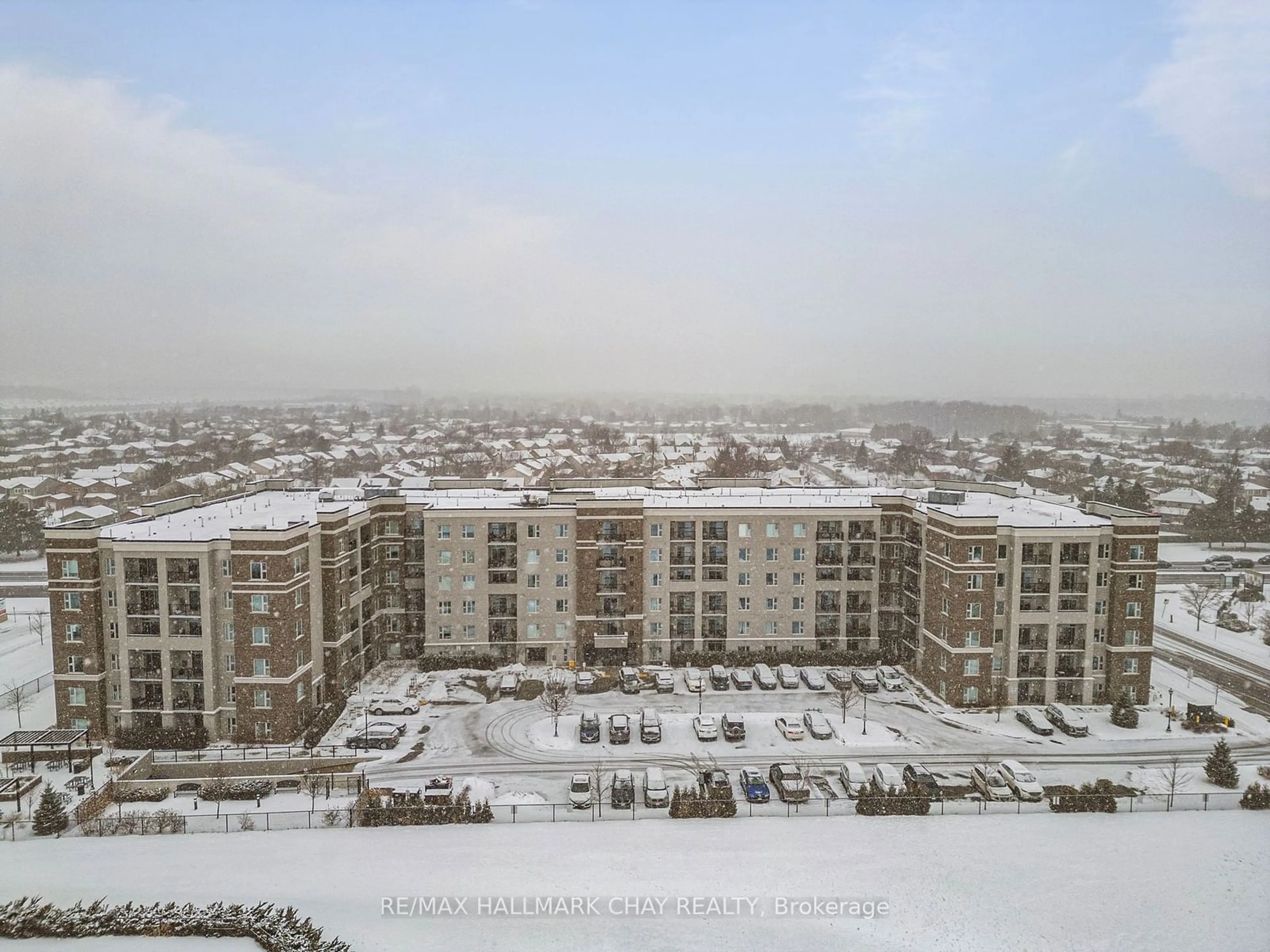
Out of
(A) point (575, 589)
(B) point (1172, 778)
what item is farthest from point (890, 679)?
(A) point (575, 589)

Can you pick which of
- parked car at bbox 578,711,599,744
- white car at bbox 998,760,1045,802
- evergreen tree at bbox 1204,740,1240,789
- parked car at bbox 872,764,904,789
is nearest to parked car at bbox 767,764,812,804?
parked car at bbox 872,764,904,789

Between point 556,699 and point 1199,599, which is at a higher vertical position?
point 1199,599

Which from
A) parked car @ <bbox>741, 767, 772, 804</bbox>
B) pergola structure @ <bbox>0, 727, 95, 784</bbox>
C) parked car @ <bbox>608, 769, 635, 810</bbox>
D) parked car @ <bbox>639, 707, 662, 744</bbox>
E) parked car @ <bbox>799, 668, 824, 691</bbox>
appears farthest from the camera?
parked car @ <bbox>799, 668, 824, 691</bbox>

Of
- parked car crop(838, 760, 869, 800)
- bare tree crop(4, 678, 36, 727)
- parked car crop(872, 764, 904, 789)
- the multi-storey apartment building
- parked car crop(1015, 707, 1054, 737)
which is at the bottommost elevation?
bare tree crop(4, 678, 36, 727)

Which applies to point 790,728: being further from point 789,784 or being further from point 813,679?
point 813,679

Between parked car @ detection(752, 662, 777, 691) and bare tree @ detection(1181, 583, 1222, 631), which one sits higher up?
bare tree @ detection(1181, 583, 1222, 631)

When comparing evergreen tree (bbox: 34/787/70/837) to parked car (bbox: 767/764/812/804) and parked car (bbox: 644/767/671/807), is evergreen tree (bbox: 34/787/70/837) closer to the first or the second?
parked car (bbox: 644/767/671/807)

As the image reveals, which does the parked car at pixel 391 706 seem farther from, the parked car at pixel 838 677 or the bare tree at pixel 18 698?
the parked car at pixel 838 677
